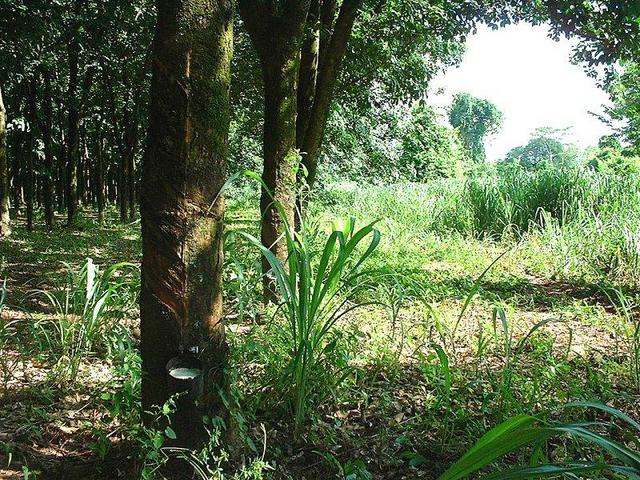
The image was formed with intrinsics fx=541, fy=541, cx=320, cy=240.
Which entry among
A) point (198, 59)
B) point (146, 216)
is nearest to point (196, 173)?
point (146, 216)

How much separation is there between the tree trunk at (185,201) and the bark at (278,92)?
184 centimetres

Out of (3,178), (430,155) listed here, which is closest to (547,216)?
(3,178)

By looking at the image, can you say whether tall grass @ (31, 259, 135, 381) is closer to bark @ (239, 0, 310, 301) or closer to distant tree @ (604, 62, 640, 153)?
bark @ (239, 0, 310, 301)

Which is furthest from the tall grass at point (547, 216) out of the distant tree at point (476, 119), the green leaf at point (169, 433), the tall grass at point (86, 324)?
the distant tree at point (476, 119)

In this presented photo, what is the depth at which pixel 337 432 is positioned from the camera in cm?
232

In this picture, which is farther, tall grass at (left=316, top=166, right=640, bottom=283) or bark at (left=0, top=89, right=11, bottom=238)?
bark at (left=0, top=89, right=11, bottom=238)

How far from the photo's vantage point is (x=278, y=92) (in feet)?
12.0

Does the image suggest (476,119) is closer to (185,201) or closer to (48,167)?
(48,167)

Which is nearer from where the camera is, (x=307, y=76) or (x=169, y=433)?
(x=169, y=433)

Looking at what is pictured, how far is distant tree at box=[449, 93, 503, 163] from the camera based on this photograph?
71.0m

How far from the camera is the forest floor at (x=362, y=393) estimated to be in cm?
199

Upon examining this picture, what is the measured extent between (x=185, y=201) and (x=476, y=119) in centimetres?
7596

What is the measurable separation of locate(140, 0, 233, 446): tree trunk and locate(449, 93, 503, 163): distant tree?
72.0 metres

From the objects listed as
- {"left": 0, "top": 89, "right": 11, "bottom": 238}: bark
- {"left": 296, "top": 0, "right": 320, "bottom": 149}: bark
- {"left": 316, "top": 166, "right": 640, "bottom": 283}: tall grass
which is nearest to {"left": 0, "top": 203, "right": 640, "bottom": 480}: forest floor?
{"left": 316, "top": 166, "right": 640, "bottom": 283}: tall grass
